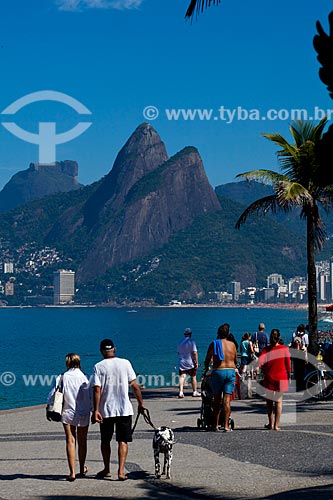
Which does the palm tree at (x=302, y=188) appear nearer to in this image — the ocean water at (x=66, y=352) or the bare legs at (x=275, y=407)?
the bare legs at (x=275, y=407)

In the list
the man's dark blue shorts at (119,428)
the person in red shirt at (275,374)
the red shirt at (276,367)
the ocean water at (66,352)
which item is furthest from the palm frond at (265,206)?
the ocean water at (66,352)

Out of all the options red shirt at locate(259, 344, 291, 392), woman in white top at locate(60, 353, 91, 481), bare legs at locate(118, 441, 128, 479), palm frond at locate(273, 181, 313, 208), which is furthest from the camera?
palm frond at locate(273, 181, 313, 208)

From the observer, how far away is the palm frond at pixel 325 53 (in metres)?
5.78

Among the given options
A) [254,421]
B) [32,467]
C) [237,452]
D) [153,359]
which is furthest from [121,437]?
[153,359]

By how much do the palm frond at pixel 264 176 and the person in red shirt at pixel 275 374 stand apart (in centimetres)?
660

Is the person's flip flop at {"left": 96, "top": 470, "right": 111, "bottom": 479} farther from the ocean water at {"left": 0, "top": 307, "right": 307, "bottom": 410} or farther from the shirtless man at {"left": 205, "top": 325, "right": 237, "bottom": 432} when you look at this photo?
the ocean water at {"left": 0, "top": 307, "right": 307, "bottom": 410}

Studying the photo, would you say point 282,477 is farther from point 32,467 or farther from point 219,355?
point 219,355

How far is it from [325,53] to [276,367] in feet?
27.2

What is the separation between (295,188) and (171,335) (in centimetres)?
11121

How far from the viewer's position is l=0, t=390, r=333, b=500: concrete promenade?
8.93m

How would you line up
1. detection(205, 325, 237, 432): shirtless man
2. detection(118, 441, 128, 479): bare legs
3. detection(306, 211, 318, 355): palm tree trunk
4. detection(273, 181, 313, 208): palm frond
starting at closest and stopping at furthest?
detection(118, 441, 128, 479): bare legs < detection(205, 325, 237, 432): shirtless man < detection(273, 181, 313, 208): palm frond < detection(306, 211, 318, 355): palm tree trunk

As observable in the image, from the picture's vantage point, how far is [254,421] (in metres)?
14.4

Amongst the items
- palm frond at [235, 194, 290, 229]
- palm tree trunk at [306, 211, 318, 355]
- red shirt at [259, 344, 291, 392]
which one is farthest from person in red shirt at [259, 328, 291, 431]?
palm frond at [235, 194, 290, 229]

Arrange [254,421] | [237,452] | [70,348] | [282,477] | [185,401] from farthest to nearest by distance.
Answer: [70,348]
[185,401]
[254,421]
[237,452]
[282,477]
